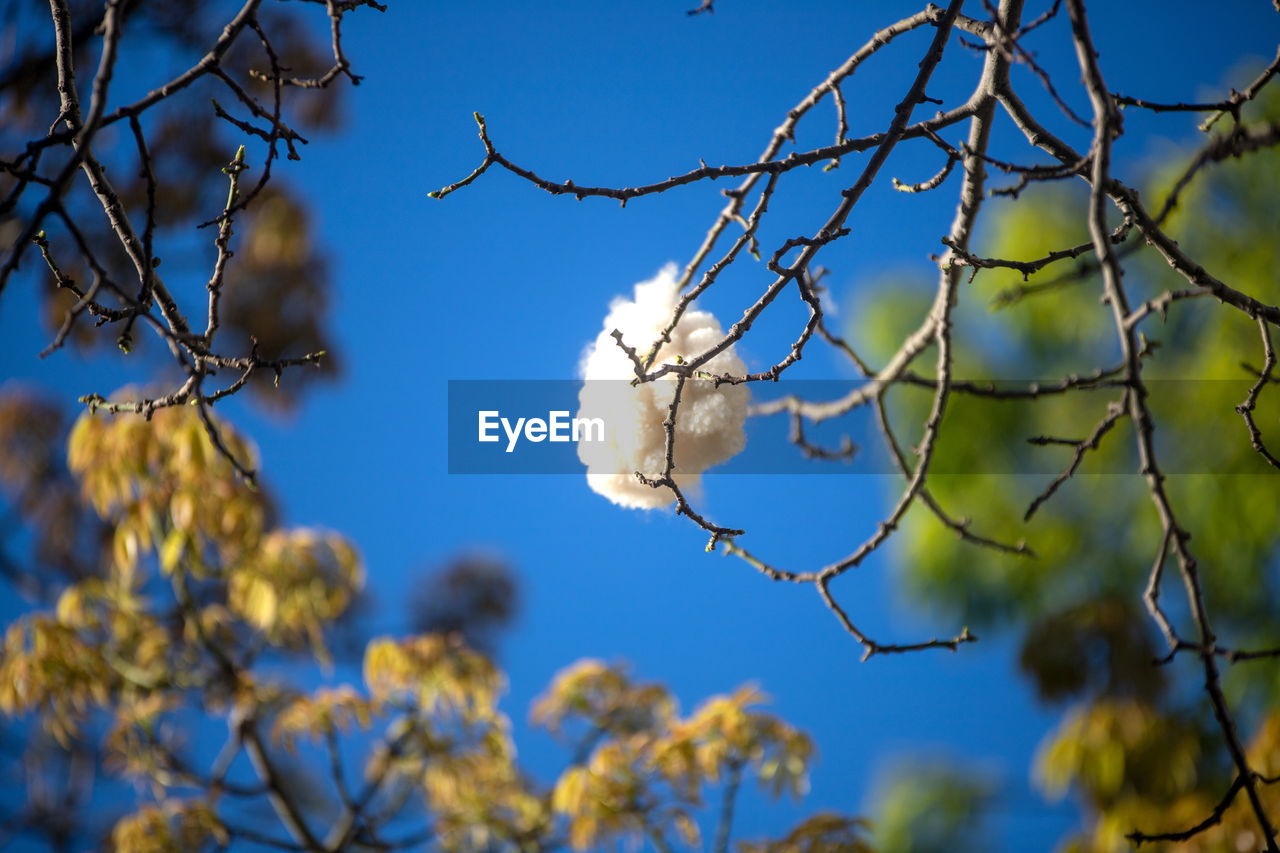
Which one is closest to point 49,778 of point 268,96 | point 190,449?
point 190,449

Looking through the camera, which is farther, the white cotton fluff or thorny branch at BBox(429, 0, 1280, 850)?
the white cotton fluff

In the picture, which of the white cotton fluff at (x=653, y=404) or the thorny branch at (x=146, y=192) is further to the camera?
the white cotton fluff at (x=653, y=404)

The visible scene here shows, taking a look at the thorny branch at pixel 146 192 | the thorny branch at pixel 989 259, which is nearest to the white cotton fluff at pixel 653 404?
the thorny branch at pixel 989 259

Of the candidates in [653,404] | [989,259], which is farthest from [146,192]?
[989,259]

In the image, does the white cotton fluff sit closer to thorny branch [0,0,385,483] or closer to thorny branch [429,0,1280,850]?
thorny branch [429,0,1280,850]

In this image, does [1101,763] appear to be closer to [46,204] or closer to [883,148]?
[883,148]

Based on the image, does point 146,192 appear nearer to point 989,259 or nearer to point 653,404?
point 653,404

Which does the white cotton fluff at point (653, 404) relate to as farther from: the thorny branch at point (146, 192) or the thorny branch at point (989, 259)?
the thorny branch at point (146, 192)

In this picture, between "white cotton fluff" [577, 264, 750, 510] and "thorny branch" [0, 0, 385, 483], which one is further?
"white cotton fluff" [577, 264, 750, 510]

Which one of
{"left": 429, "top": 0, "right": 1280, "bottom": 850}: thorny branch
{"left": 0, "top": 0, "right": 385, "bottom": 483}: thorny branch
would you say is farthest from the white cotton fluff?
{"left": 0, "top": 0, "right": 385, "bottom": 483}: thorny branch
